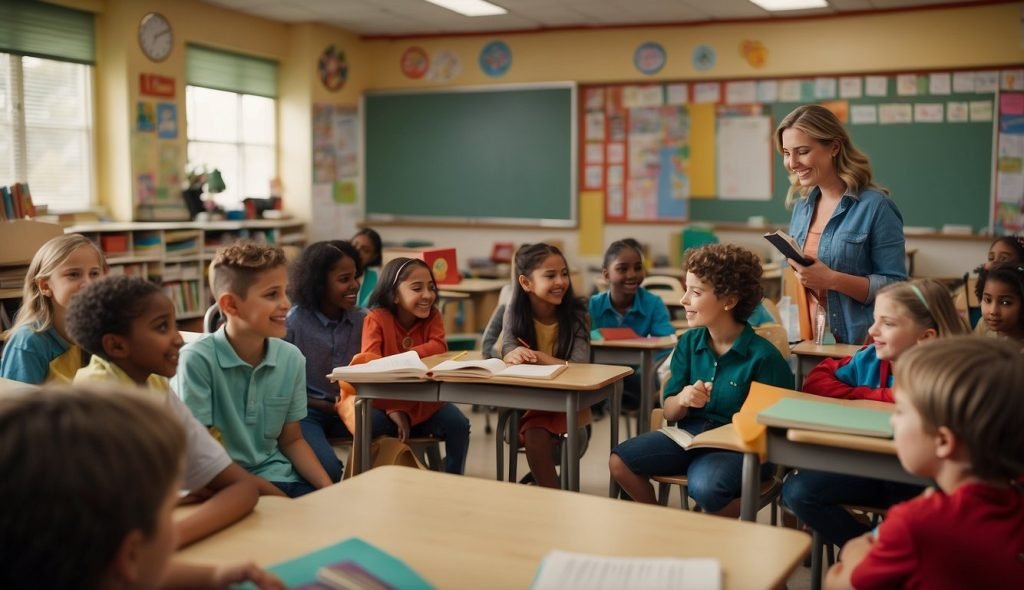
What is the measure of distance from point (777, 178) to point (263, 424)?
19.0 feet

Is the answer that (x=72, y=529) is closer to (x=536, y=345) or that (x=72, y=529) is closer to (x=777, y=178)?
(x=536, y=345)

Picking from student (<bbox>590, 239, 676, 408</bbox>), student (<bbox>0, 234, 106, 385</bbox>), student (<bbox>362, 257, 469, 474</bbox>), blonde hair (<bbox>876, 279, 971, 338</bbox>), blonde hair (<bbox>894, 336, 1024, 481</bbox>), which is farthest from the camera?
student (<bbox>590, 239, 676, 408</bbox>)

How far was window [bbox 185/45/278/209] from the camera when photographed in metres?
7.43

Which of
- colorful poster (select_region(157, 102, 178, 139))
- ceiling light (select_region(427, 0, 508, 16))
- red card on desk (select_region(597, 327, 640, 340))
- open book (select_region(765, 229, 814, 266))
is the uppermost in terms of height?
ceiling light (select_region(427, 0, 508, 16))

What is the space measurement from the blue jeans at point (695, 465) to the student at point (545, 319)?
58 centimetres

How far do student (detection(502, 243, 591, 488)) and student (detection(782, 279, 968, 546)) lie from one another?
1.05 meters

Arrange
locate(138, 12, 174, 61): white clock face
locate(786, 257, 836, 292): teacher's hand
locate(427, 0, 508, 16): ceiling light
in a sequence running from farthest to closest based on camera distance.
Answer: locate(427, 0, 508, 16): ceiling light → locate(138, 12, 174, 61): white clock face → locate(786, 257, 836, 292): teacher's hand

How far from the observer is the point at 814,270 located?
2.92 metres

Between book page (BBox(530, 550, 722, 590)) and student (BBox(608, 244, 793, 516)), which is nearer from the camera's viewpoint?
book page (BBox(530, 550, 722, 590))

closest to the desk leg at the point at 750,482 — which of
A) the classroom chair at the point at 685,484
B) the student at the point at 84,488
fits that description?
the classroom chair at the point at 685,484

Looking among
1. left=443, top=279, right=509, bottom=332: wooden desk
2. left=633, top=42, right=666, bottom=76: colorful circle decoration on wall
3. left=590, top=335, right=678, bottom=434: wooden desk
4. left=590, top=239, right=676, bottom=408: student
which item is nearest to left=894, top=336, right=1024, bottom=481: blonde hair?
left=590, top=335, right=678, bottom=434: wooden desk

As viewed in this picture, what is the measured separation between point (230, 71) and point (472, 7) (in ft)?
6.51

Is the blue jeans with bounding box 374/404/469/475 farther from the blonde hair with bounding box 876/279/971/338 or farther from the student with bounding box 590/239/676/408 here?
the blonde hair with bounding box 876/279/971/338

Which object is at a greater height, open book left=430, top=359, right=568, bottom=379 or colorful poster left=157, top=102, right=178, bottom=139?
colorful poster left=157, top=102, right=178, bottom=139
